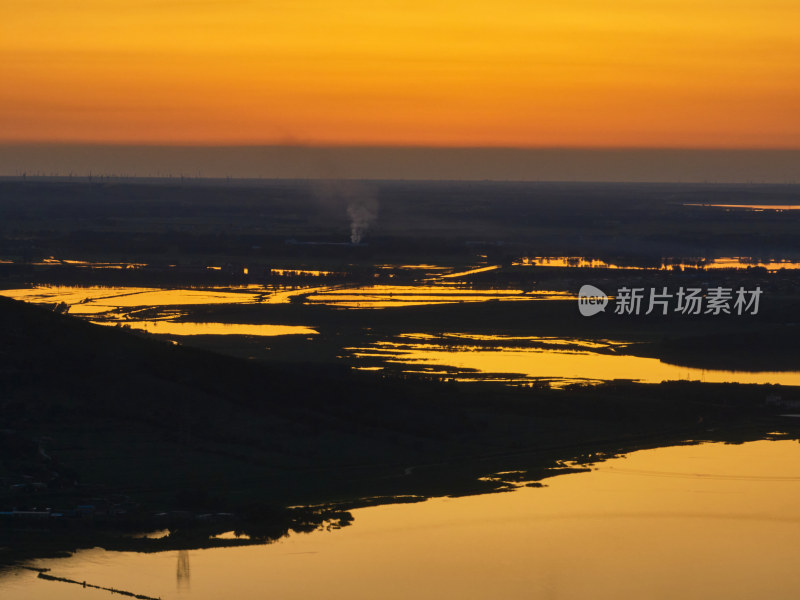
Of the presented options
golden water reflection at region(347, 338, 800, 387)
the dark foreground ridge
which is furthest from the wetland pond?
the dark foreground ridge

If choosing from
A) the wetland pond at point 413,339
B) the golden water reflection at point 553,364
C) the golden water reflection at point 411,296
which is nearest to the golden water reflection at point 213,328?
the wetland pond at point 413,339

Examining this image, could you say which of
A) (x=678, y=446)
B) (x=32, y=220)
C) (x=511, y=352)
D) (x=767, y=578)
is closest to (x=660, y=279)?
(x=511, y=352)

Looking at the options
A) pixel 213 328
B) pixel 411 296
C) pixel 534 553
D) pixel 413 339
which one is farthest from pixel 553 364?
pixel 534 553

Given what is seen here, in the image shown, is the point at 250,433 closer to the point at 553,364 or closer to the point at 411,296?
the point at 553,364

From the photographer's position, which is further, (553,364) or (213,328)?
(213,328)

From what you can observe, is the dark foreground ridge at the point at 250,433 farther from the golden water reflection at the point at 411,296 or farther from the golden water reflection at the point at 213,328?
the golden water reflection at the point at 411,296

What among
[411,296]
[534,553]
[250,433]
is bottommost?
[534,553]

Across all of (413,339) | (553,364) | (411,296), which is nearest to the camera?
(553,364)
